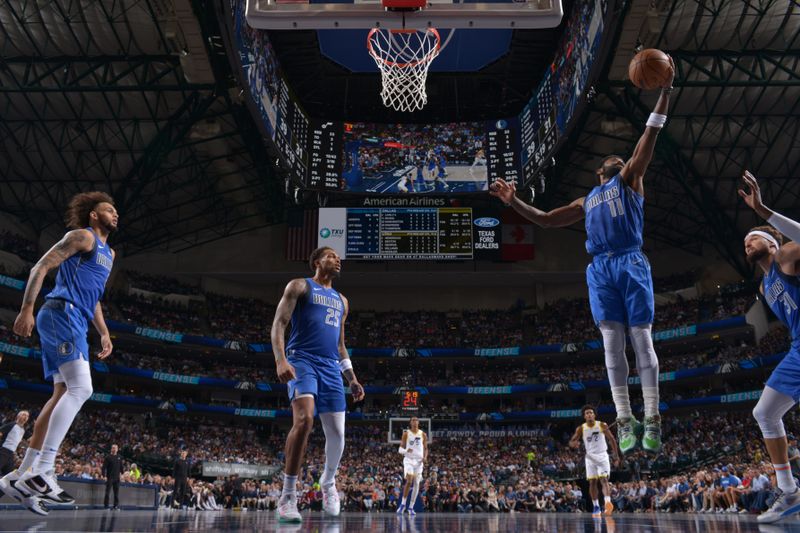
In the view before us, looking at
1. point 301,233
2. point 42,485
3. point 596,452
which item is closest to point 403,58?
point 596,452

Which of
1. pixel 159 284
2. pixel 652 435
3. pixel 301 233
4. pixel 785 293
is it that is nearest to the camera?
pixel 652 435

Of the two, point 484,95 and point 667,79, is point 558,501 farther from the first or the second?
point 667,79

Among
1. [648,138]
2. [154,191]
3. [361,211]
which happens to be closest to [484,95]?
[361,211]

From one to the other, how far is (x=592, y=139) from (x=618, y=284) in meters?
24.4

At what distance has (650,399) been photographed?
531 cm

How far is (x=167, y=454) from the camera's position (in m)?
30.2

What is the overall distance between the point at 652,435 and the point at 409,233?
21666 mm

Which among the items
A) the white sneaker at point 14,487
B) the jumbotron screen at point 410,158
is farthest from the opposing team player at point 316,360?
the jumbotron screen at point 410,158

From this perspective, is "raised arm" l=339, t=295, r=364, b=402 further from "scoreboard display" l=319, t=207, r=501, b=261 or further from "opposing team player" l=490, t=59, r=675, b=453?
"scoreboard display" l=319, t=207, r=501, b=261

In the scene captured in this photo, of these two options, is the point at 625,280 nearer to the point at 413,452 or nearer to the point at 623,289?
the point at 623,289

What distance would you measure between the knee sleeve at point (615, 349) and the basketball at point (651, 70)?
207 cm

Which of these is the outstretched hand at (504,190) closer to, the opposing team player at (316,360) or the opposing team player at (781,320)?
the opposing team player at (316,360)

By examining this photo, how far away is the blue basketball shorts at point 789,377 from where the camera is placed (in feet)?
18.1

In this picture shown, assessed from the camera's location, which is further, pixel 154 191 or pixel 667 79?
pixel 154 191
